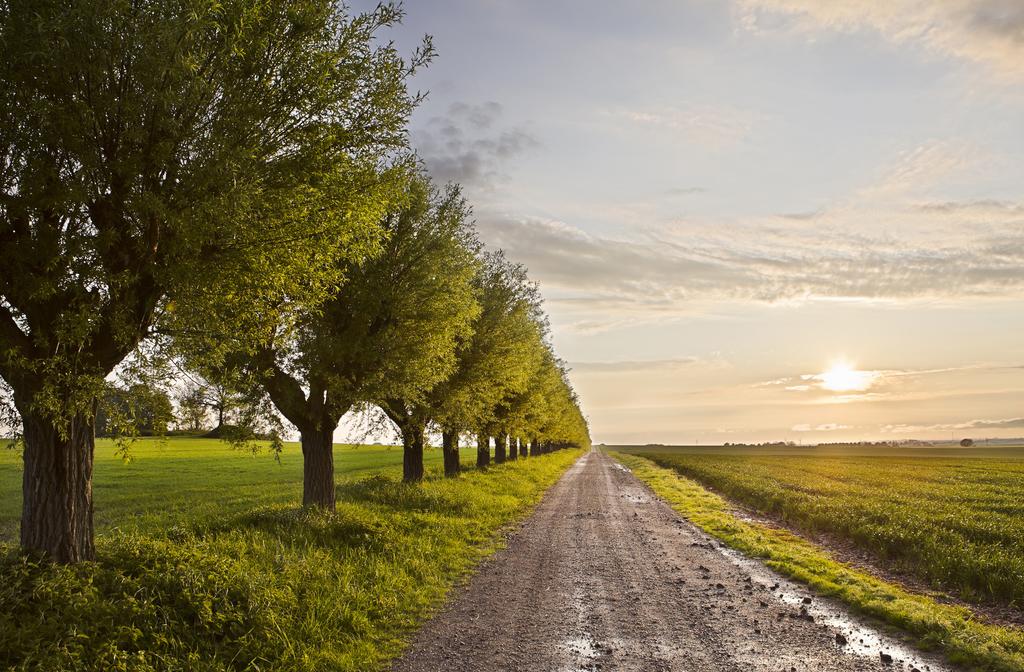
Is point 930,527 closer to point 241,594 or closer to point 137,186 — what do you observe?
point 241,594

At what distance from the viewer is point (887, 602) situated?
11945mm

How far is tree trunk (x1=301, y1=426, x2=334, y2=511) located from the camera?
18969mm

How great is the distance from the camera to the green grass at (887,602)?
30.4ft

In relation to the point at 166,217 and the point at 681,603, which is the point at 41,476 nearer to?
the point at 166,217

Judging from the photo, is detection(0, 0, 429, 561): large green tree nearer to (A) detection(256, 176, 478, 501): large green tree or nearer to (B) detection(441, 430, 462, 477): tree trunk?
(A) detection(256, 176, 478, 501): large green tree

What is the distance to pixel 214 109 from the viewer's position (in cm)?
977

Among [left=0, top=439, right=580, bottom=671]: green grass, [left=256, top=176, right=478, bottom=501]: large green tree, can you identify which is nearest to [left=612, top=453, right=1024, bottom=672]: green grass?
[left=0, top=439, right=580, bottom=671]: green grass

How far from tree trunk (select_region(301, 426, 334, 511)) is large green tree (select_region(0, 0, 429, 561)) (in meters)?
8.99

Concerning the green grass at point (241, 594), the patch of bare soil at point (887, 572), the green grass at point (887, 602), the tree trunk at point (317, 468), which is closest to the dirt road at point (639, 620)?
the green grass at point (887, 602)

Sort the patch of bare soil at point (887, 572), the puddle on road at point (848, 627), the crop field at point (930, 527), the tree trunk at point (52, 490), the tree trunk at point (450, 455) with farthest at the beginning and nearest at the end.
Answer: the tree trunk at point (450, 455)
the crop field at point (930, 527)
the patch of bare soil at point (887, 572)
the tree trunk at point (52, 490)
the puddle on road at point (848, 627)

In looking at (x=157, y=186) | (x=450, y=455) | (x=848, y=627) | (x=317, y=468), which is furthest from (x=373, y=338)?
(x=450, y=455)

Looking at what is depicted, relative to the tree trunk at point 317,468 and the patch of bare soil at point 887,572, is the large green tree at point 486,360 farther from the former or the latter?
the patch of bare soil at point 887,572

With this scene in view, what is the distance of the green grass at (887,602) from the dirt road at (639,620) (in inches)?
23.7

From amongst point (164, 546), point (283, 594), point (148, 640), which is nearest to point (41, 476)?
point (164, 546)
